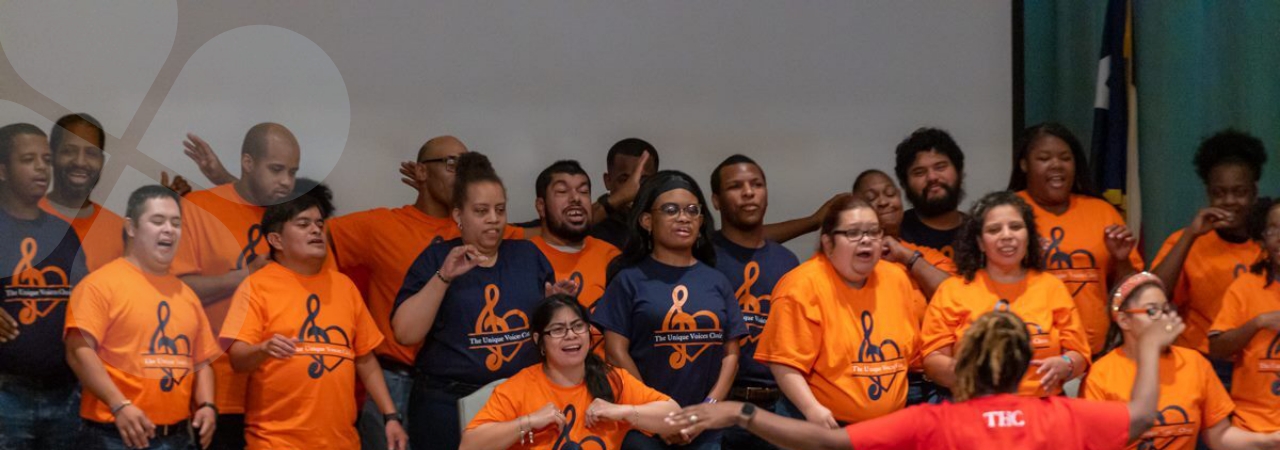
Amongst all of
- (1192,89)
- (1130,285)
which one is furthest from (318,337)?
(1192,89)

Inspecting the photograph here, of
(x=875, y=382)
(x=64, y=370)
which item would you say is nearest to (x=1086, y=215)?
(x=875, y=382)

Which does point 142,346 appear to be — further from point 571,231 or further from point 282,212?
point 571,231

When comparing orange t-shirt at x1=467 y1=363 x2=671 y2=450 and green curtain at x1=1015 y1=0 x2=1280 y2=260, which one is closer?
orange t-shirt at x1=467 y1=363 x2=671 y2=450

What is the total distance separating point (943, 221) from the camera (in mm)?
5348

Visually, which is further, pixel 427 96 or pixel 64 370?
pixel 427 96

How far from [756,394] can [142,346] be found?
2.01 meters

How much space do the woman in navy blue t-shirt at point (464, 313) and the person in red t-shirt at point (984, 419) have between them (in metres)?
1.08

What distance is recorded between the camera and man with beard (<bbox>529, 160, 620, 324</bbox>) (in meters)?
5.22

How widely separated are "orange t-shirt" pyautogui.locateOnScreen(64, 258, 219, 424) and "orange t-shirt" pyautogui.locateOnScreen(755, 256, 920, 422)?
185cm

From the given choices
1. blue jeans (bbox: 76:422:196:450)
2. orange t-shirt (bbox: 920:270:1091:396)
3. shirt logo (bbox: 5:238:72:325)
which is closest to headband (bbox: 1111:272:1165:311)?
orange t-shirt (bbox: 920:270:1091:396)

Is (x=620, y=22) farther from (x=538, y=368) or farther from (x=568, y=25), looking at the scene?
(x=538, y=368)

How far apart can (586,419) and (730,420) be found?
57 cm

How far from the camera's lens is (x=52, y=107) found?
17.2 feet

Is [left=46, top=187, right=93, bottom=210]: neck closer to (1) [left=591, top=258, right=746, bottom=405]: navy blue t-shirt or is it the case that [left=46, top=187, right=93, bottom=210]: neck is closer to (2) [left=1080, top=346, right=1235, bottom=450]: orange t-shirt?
(1) [left=591, top=258, right=746, bottom=405]: navy blue t-shirt
